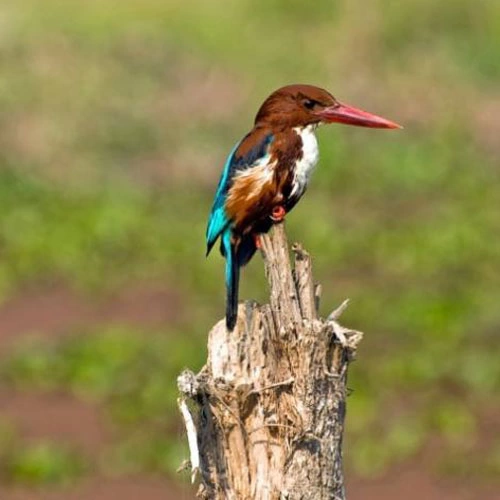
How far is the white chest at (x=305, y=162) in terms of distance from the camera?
4598 millimetres

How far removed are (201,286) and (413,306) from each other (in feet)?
5.42

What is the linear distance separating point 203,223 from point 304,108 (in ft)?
29.4

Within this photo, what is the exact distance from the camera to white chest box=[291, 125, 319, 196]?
15.1ft

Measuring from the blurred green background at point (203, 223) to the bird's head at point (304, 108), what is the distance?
4.51 metres

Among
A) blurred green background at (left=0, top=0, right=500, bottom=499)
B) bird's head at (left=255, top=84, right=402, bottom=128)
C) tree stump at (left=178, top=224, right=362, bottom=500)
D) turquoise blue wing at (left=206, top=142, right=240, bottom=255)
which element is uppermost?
blurred green background at (left=0, top=0, right=500, bottom=499)

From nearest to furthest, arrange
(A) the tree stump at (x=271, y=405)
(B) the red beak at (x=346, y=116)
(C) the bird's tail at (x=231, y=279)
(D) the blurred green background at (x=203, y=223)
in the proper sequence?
(A) the tree stump at (x=271, y=405) < (C) the bird's tail at (x=231, y=279) < (B) the red beak at (x=346, y=116) < (D) the blurred green background at (x=203, y=223)

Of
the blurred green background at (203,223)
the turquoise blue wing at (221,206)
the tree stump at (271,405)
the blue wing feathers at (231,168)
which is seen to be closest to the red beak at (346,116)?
the blue wing feathers at (231,168)

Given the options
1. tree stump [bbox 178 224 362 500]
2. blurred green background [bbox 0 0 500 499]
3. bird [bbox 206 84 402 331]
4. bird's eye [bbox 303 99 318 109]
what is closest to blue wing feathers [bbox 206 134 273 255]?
bird [bbox 206 84 402 331]

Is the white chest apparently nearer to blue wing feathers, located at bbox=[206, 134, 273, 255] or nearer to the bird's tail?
blue wing feathers, located at bbox=[206, 134, 273, 255]

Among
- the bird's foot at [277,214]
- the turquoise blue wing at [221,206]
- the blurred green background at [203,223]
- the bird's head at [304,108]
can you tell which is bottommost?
the bird's foot at [277,214]

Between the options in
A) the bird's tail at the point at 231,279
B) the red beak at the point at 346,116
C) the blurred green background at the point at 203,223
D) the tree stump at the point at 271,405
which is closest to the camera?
the tree stump at the point at 271,405

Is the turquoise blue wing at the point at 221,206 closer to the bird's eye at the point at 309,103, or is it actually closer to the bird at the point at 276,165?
the bird at the point at 276,165

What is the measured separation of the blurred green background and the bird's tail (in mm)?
4363

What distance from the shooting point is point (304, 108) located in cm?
462
